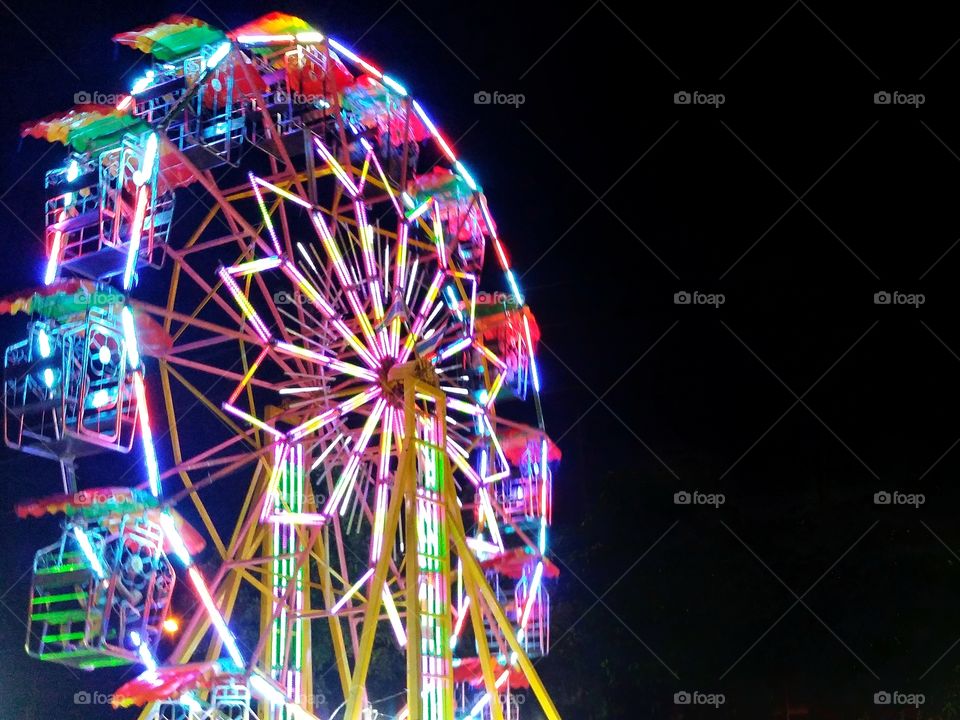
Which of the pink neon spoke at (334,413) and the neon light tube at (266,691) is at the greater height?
the pink neon spoke at (334,413)

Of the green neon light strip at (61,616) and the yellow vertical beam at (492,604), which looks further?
the yellow vertical beam at (492,604)

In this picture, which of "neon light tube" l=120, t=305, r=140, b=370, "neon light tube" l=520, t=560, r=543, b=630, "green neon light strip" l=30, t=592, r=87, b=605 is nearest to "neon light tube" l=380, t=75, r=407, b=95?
"neon light tube" l=120, t=305, r=140, b=370

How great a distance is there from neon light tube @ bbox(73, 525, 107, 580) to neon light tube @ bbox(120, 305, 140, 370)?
1688 mm

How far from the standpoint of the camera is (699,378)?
26.1 meters

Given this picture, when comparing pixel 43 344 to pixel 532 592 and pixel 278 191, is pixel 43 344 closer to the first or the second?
pixel 278 191

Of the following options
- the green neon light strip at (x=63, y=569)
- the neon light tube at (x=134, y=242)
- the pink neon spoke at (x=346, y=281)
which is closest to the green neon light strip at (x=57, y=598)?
the green neon light strip at (x=63, y=569)

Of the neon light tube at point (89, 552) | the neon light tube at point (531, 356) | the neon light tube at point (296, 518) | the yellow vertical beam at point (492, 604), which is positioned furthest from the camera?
the neon light tube at point (531, 356)

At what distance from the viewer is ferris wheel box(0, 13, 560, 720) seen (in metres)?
12.1

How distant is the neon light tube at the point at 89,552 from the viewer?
38.4 ft

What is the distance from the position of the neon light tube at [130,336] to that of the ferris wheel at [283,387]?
0.07ft

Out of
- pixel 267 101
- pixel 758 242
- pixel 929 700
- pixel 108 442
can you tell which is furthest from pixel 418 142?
pixel 929 700

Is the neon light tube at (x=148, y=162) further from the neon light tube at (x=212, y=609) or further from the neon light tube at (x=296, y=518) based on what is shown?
the neon light tube at (x=212, y=609)

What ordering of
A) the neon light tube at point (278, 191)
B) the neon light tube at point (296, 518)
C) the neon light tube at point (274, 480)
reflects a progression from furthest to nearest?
the neon light tube at point (274, 480), the neon light tube at point (278, 191), the neon light tube at point (296, 518)

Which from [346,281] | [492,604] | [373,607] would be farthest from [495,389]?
[373,607]
